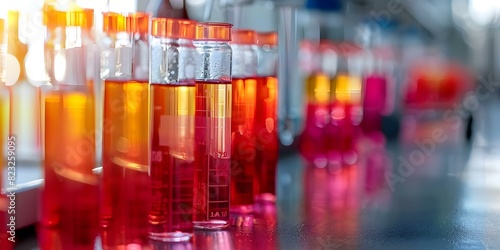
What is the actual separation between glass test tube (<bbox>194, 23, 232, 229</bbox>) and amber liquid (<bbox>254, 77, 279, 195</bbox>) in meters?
0.21

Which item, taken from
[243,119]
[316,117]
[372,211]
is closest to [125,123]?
[243,119]

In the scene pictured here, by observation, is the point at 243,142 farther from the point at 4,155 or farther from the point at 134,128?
the point at 4,155

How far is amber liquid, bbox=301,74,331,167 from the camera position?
2.54 m

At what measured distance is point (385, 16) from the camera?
3734 mm

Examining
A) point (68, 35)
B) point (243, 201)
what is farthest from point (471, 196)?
point (68, 35)

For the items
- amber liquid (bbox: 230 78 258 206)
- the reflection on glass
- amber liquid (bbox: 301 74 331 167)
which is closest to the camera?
the reflection on glass

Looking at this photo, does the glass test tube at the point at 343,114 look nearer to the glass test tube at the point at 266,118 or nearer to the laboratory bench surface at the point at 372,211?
the laboratory bench surface at the point at 372,211

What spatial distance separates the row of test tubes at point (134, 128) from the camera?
3.59ft

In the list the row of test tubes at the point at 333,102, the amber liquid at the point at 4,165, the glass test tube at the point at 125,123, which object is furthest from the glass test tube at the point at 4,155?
the row of test tubes at the point at 333,102

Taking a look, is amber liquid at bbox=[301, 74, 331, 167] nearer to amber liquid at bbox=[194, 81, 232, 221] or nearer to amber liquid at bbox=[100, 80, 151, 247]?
amber liquid at bbox=[194, 81, 232, 221]

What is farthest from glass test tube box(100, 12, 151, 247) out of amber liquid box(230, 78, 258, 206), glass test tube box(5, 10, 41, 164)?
amber liquid box(230, 78, 258, 206)

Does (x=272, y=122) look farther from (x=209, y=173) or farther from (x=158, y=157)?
(x=158, y=157)

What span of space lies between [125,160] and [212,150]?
0.15 m

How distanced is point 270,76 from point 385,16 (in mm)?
2308
